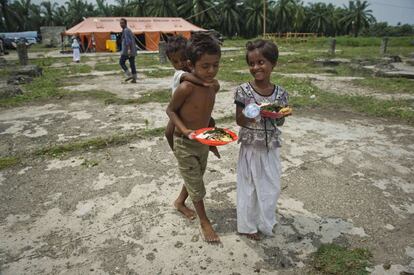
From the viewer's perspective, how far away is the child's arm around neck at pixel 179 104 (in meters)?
2.17

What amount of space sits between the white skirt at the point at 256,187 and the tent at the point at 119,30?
23530 millimetres

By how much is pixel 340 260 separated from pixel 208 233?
912mm

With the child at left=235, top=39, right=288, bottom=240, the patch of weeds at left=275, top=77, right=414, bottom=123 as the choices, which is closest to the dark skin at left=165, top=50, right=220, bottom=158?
the child at left=235, top=39, right=288, bottom=240

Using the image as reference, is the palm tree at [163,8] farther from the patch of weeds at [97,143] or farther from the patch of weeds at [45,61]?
the patch of weeds at [97,143]

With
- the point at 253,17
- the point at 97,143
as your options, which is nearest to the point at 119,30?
the point at 97,143

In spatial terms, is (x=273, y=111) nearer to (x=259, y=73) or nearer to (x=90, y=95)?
(x=259, y=73)

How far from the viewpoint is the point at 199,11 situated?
4497 cm

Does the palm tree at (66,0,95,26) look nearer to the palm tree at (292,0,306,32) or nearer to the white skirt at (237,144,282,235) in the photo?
the palm tree at (292,0,306,32)

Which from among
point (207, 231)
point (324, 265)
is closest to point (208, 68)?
point (207, 231)

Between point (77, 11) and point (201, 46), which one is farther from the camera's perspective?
point (77, 11)

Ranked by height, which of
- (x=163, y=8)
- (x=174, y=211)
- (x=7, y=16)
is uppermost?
(x=163, y=8)

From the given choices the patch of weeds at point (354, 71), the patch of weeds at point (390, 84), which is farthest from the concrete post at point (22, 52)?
the patch of weeds at point (390, 84)

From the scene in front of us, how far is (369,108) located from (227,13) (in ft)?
149

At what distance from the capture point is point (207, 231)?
7.77 ft
